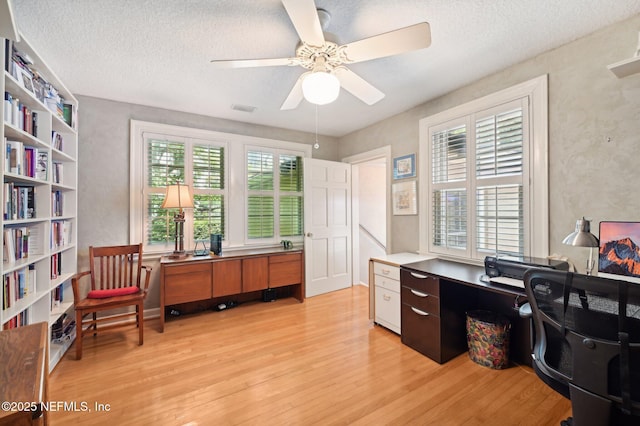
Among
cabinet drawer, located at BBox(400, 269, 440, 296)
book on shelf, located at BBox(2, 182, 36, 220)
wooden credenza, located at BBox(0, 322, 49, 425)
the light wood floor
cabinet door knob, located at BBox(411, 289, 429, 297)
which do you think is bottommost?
the light wood floor

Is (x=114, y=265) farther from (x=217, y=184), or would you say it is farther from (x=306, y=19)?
(x=306, y=19)

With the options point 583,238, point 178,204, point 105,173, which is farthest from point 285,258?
point 583,238

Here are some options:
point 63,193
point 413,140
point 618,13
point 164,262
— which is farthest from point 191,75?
point 618,13

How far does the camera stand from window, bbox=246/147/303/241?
3809 mm

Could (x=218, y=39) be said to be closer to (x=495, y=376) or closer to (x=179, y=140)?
(x=179, y=140)

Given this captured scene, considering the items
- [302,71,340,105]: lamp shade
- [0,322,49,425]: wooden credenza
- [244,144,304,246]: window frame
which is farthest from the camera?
[244,144,304,246]: window frame

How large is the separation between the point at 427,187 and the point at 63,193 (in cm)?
370

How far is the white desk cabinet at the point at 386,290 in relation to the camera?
8.64 feet

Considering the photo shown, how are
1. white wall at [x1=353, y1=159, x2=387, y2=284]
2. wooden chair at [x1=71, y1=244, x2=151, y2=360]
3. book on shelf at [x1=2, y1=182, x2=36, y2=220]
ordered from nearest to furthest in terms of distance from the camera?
book on shelf at [x1=2, y1=182, x2=36, y2=220] → wooden chair at [x1=71, y1=244, x2=151, y2=360] → white wall at [x1=353, y1=159, x2=387, y2=284]

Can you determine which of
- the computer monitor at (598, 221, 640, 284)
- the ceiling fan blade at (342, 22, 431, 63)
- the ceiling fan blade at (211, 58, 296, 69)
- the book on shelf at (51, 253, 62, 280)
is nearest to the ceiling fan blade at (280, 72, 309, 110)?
the ceiling fan blade at (211, 58, 296, 69)

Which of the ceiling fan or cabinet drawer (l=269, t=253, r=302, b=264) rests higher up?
the ceiling fan

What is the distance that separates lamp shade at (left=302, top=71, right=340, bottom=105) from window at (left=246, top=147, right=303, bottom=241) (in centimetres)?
237

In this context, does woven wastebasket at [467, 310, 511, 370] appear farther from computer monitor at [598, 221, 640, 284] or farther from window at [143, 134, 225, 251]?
window at [143, 134, 225, 251]

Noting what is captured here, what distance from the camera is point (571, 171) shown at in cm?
199
